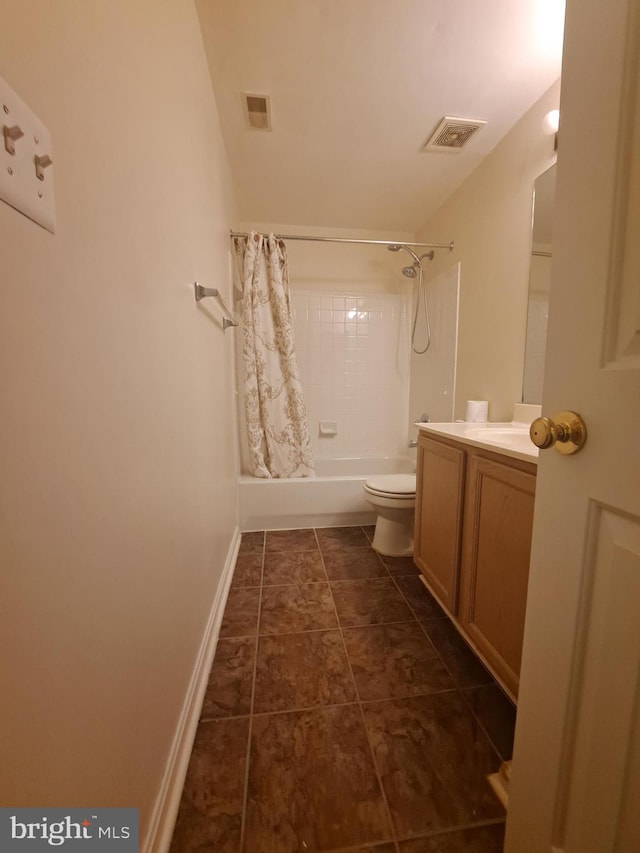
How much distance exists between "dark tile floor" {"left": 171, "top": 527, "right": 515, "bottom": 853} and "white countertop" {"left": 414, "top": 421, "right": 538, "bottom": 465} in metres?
0.85

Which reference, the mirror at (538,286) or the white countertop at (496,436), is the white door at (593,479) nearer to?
the white countertop at (496,436)

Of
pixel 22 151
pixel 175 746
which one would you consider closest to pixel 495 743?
pixel 175 746

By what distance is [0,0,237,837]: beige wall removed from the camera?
0.36m

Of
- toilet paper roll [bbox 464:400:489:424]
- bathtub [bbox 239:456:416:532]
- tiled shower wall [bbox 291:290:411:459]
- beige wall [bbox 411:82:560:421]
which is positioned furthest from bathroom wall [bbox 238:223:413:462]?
toilet paper roll [bbox 464:400:489:424]

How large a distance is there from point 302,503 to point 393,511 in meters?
0.68

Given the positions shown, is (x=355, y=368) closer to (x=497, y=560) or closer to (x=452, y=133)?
(x=452, y=133)

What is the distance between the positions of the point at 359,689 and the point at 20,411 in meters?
1.28

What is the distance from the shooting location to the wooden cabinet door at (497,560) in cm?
90

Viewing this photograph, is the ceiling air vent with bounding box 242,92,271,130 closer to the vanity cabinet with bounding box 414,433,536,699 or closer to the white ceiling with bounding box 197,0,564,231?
the white ceiling with bounding box 197,0,564,231

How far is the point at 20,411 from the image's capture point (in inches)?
14.0

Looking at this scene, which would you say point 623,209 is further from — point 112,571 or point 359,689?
point 359,689

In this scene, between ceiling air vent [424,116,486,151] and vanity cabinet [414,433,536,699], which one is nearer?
vanity cabinet [414,433,536,699]

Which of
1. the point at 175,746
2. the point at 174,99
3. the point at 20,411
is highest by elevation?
the point at 174,99

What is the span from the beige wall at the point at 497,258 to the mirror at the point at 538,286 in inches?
1.3
